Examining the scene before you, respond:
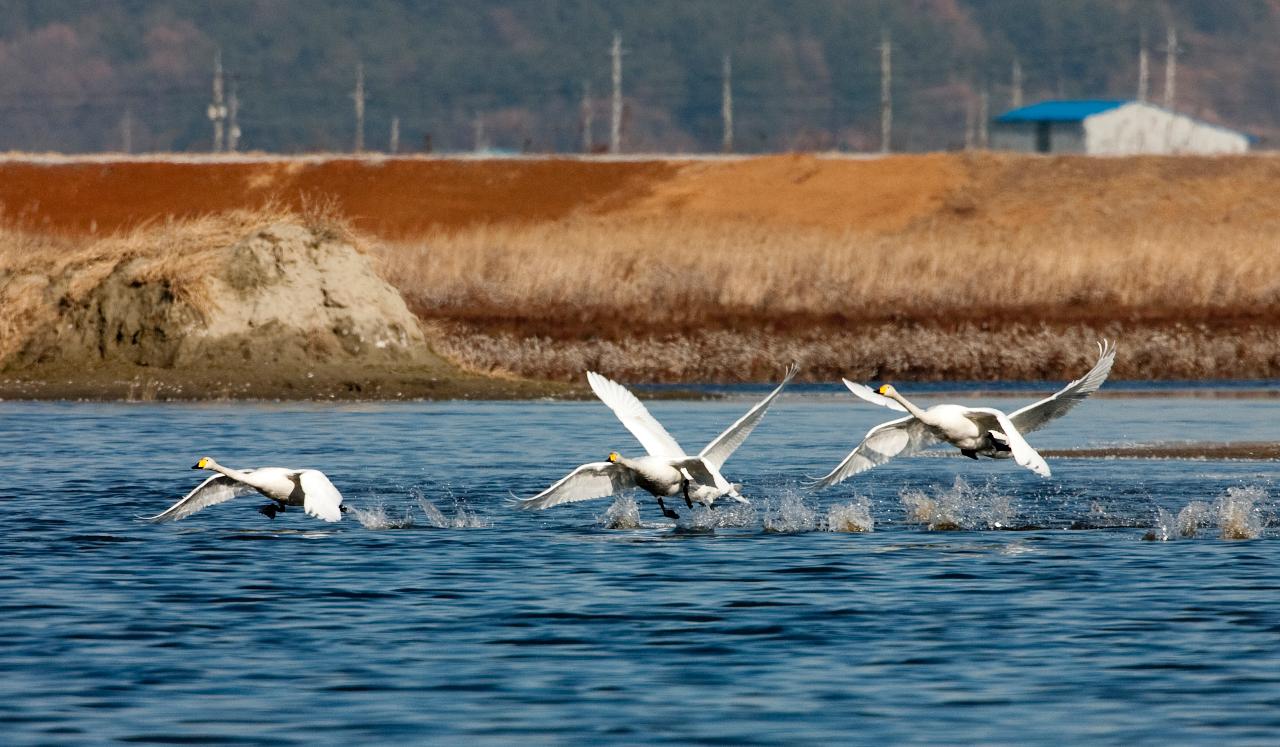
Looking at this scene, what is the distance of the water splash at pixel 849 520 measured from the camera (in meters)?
18.9

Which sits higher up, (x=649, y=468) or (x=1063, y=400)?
(x=1063, y=400)

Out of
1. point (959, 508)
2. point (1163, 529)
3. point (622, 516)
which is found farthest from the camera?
point (959, 508)

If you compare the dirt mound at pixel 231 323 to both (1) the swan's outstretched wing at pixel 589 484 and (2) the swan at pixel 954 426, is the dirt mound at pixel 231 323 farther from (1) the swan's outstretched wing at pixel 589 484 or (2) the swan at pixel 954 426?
(2) the swan at pixel 954 426

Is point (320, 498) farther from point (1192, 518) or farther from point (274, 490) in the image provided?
point (1192, 518)

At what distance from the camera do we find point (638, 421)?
61.1ft

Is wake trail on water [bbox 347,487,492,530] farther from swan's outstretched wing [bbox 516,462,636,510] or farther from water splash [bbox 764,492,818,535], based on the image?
water splash [bbox 764,492,818,535]

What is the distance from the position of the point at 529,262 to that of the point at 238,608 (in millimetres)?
31423

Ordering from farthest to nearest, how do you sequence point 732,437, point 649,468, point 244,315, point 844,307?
1. point 844,307
2. point 244,315
3. point 649,468
4. point 732,437

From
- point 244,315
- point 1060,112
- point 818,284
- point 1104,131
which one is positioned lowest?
point 244,315

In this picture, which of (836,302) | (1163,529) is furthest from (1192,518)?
(836,302)

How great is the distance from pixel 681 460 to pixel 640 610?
3.52m

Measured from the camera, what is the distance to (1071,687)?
11938mm

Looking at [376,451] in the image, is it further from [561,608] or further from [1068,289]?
[1068,289]

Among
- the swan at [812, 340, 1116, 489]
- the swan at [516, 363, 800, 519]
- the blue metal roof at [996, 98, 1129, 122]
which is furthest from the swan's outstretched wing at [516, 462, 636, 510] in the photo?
the blue metal roof at [996, 98, 1129, 122]
